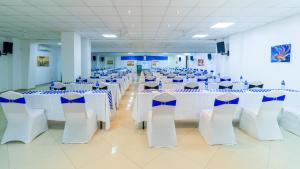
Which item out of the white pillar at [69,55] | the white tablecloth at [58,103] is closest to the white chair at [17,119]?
the white tablecloth at [58,103]

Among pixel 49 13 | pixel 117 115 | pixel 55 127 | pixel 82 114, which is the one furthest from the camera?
pixel 117 115

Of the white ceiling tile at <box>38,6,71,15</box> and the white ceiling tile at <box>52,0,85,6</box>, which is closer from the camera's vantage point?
the white ceiling tile at <box>52,0,85,6</box>

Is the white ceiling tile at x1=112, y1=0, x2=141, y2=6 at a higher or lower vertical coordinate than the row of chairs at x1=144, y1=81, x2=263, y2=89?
higher

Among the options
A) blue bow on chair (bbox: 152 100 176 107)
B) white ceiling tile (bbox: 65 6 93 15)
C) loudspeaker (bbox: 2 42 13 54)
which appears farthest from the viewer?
loudspeaker (bbox: 2 42 13 54)

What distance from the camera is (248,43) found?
8.27 m

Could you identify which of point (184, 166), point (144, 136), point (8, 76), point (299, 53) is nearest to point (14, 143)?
point (144, 136)

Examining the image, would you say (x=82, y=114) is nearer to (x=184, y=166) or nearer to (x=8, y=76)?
(x=184, y=166)

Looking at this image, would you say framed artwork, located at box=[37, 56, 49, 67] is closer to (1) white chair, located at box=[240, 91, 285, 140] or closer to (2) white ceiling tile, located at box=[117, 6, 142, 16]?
(2) white ceiling tile, located at box=[117, 6, 142, 16]

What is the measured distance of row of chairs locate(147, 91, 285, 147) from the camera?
11.8 ft

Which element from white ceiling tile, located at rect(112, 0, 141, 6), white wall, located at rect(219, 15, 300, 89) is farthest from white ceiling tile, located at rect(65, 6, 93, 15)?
white wall, located at rect(219, 15, 300, 89)

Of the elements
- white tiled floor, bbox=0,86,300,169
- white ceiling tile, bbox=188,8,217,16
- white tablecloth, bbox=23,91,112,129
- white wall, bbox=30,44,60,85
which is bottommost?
white tiled floor, bbox=0,86,300,169

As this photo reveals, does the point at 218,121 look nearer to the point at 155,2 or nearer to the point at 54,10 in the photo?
the point at 155,2

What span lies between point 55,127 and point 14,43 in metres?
8.81

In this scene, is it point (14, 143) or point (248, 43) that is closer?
point (14, 143)
